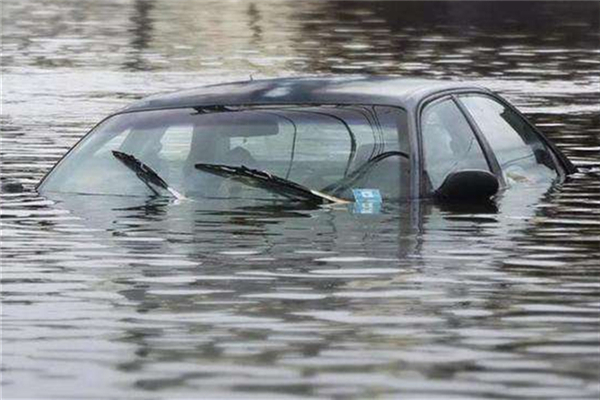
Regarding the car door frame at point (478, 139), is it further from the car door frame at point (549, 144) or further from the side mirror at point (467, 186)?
the side mirror at point (467, 186)

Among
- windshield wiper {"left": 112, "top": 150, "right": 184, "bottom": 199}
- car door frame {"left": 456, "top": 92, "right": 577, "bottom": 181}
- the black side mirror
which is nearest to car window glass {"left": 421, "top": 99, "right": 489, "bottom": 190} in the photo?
car door frame {"left": 456, "top": 92, "right": 577, "bottom": 181}

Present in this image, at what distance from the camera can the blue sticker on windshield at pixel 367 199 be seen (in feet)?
51.5

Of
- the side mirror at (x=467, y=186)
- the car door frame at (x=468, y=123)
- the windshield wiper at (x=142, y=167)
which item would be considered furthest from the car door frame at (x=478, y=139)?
the windshield wiper at (x=142, y=167)

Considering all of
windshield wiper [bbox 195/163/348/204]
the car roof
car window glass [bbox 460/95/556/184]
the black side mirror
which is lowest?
the black side mirror

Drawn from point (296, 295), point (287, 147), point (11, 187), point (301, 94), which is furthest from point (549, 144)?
point (296, 295)

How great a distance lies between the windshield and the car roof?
73 mm

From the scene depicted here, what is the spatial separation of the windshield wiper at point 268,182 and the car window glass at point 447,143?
26.2 inches

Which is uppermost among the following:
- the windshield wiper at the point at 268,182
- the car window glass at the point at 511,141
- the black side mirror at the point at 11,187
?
the windshield wiper at the point at 268,182

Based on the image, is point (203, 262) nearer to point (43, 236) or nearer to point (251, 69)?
point (43, 236)

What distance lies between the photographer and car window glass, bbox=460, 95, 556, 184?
17.1 m

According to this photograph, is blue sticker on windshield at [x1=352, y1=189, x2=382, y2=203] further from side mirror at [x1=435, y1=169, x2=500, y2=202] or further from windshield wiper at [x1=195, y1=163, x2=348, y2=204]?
side mirror at [x1=435, y1=169, x2=500, y2=202]

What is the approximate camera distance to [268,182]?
1583cm

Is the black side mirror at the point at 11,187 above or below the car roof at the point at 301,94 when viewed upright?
below

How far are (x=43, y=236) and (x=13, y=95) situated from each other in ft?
61.1
